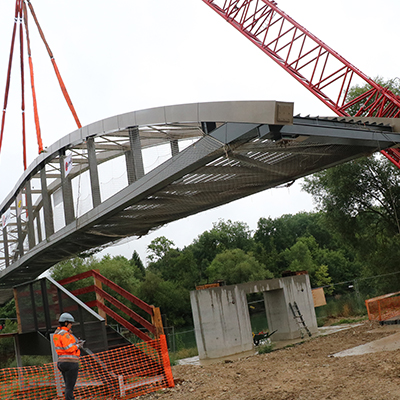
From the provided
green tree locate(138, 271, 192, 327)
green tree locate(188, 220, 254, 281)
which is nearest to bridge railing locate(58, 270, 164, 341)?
green tree locate(138, 271, 192, 327)

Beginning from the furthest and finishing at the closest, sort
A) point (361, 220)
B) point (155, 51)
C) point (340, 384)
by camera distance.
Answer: point (155, 51)
point (361, 220)
point (340, 384)

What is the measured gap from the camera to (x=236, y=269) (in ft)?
198

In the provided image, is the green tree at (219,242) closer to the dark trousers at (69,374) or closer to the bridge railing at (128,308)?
the bridge railing at (128,308)

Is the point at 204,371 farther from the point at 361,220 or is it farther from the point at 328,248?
the point at 328,248

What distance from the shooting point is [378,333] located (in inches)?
552

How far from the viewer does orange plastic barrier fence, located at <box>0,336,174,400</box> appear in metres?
8.95

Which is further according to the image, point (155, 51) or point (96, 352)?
point (155, 51)

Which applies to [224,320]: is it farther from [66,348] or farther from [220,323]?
[66,348]

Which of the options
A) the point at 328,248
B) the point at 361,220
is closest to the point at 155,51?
the point at 328,248

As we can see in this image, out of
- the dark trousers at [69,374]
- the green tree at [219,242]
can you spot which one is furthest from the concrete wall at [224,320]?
the green tree at [219,242]

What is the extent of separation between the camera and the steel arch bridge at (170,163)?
28.3 ft

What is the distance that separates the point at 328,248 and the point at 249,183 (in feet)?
230

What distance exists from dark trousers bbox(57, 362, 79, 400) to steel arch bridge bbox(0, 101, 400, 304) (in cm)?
375

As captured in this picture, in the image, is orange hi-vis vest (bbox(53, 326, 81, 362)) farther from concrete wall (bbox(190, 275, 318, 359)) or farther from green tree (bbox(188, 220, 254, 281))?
green tree (bbox(188, 220, 254, 281))
